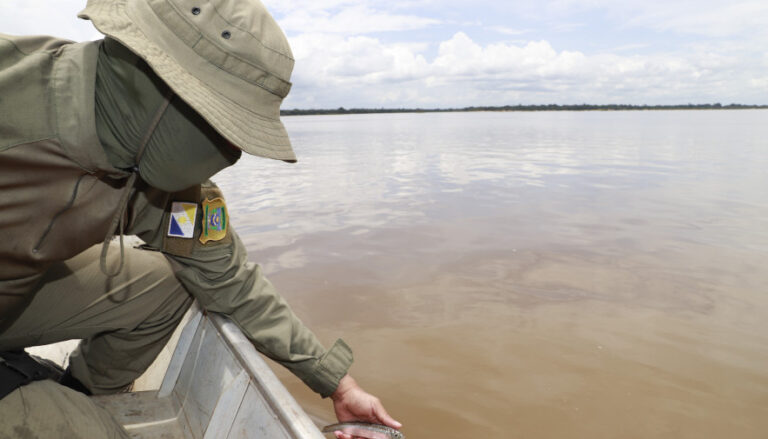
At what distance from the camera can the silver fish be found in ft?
5.41

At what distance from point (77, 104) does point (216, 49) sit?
13.9 inches

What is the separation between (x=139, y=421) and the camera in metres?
1.91

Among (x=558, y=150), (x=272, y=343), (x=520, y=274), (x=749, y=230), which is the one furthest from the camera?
(x=558, y=150)

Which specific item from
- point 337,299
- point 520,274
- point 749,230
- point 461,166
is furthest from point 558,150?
point 337,299

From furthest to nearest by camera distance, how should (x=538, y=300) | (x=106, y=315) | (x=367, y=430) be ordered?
(x=538, y=300), (x=106, y=315), (x=367, y=430)

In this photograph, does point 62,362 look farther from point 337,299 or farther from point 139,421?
point 337,299

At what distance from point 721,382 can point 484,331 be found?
1434mm

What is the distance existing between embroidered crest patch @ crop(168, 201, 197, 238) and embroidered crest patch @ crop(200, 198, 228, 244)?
4 centimetres

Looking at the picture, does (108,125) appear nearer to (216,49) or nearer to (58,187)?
(58,187)

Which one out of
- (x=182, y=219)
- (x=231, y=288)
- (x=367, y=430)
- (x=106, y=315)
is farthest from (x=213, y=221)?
(x=367, y=430)

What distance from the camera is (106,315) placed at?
1901mm

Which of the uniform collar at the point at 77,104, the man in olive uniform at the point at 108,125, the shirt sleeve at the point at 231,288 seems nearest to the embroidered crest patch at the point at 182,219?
the shirt sleeve at the point at 231,288

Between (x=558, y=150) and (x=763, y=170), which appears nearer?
(x=763, y=170)

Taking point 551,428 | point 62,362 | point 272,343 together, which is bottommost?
point 551,428
